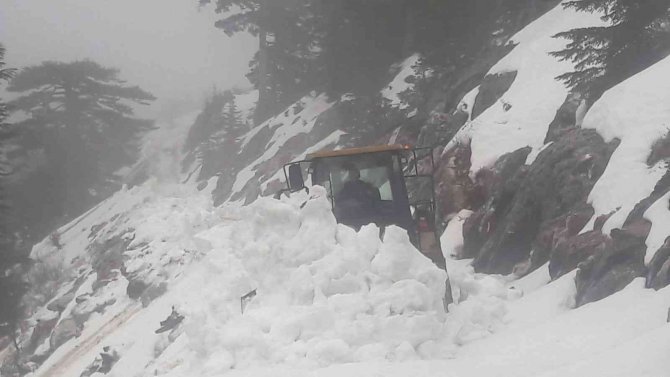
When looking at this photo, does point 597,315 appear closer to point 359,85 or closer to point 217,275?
point 217,275

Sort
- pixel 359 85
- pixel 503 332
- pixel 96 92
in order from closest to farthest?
pixel 503 332, pixel 359 85, pixel 96 92

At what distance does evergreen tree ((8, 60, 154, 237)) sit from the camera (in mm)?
36062

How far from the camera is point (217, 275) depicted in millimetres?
8648

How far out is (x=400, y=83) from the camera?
86.6 feet

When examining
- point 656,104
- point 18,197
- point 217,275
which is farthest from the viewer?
point 18,197

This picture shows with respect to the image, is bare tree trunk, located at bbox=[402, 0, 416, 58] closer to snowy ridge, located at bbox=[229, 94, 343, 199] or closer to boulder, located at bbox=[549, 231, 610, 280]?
snowy ridge, located at bbox=[229, 94, 343, 199]

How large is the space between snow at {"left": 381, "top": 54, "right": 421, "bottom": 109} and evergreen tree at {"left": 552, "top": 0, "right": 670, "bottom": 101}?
1173cm

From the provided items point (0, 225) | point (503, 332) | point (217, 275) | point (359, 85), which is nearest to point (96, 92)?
point (359, 85)

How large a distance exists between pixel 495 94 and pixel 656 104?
7.57 m

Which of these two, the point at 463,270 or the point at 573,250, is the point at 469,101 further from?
the point at 573,250

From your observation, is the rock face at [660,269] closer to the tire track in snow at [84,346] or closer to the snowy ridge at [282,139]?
the tire track in snow at [84,346]

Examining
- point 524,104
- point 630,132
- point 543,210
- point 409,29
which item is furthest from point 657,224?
point 409,29

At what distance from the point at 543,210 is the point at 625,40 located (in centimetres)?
444

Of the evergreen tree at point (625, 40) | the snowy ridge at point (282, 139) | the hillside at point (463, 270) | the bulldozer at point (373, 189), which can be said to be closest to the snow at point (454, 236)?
the hillside at point (463, 270)
